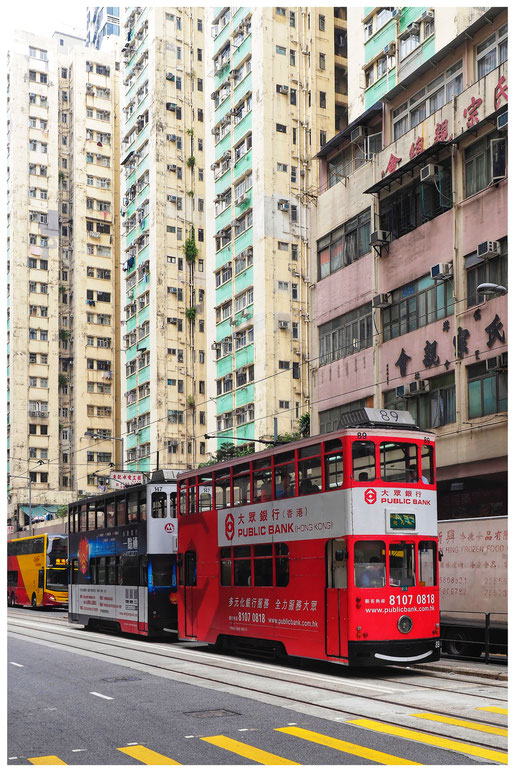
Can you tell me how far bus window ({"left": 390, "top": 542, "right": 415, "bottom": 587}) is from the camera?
58.2 feet

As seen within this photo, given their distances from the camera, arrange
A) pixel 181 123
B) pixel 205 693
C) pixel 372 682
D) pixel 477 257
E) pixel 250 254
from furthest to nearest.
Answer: pixel 181 123, pixel 250 254, pixel 477 257, pixel 372 682, pixel 205 693

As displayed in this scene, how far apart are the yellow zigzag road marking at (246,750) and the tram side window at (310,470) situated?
24.5ft

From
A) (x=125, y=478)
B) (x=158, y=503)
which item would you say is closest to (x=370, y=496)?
(x=158, y=503)

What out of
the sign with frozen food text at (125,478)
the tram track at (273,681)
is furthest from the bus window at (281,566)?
the sign with frozen food text at (125,478)

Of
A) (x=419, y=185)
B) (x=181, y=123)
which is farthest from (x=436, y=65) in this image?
(x=181, y=123)

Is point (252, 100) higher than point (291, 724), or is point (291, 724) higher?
point (252, 100)

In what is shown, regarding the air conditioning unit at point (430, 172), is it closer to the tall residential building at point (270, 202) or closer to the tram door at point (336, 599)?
the tram door at point (336, 599)

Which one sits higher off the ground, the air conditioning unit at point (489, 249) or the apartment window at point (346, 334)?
the air conditioning unit at point (489, 249)

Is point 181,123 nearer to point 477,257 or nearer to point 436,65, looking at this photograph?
point 436,65

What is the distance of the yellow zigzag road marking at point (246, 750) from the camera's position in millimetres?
10270

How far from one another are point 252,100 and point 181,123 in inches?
692

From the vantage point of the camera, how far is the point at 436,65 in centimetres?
3166

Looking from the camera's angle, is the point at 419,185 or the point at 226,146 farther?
the point at 226,146

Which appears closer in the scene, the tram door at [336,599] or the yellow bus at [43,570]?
the tram door at [336,599]
